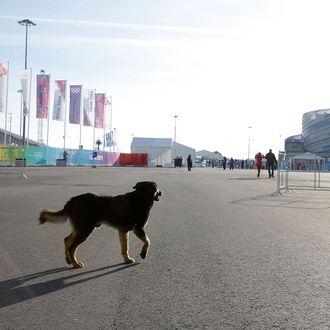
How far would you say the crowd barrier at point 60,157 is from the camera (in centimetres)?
4734

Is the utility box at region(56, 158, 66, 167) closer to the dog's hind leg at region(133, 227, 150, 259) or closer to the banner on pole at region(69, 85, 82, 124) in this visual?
the banner on pole at region(69, 85, 82, 124)

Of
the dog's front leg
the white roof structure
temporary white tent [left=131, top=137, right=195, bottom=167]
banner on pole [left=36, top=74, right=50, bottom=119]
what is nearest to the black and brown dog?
the dog's front leg

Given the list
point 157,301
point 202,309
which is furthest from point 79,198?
point 202,309

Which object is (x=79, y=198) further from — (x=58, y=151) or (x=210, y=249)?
(x=58, y=151)

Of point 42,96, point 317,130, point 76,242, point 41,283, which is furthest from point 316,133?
point 41,283

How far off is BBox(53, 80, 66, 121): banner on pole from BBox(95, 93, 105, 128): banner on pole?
6762 millimetres

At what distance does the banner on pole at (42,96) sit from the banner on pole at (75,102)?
4.46m

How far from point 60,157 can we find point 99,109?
7106 millimetres

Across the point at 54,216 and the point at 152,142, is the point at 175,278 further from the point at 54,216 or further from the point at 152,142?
the point at 152,142

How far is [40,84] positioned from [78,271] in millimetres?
43928

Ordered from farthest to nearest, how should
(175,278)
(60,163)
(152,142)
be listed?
Answer: (152,142), (60,163), (175,278)

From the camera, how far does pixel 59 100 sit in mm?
51531

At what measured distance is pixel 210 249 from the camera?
7.86 meters

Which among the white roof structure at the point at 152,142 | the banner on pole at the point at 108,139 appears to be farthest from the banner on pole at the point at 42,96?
the white roof structure at the point at 152,142
